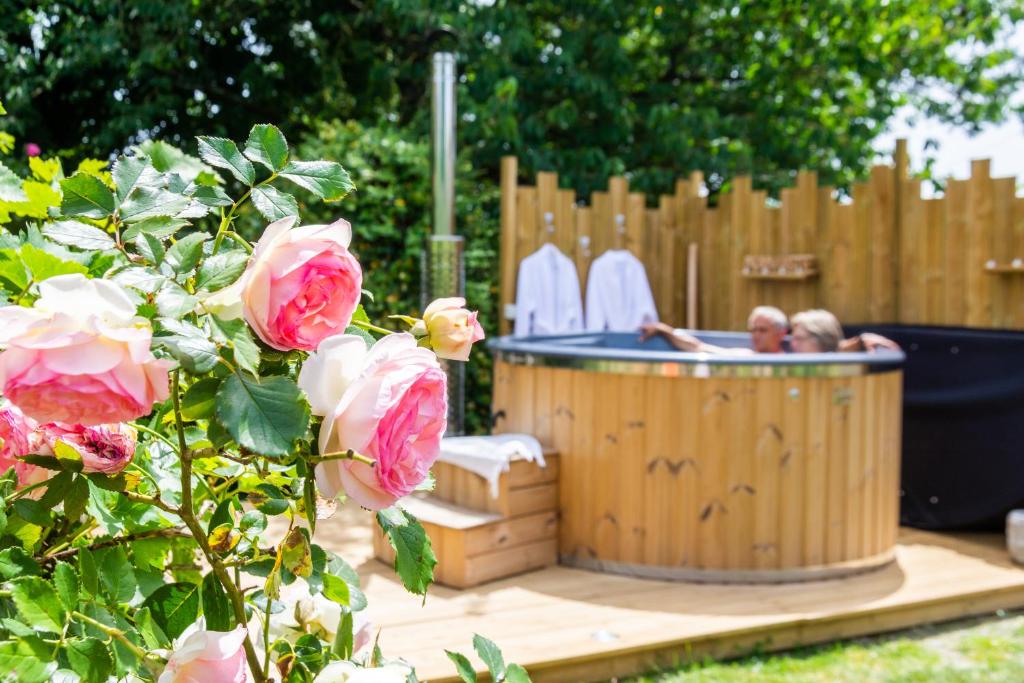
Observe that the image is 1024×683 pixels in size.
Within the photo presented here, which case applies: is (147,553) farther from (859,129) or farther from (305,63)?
(859,129)

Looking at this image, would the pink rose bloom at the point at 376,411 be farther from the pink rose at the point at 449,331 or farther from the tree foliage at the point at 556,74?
the tree foliage at the point at 556,74

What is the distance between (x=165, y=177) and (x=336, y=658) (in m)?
0.36

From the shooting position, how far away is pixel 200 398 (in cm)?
56

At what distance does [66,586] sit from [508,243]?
5937 millimetres

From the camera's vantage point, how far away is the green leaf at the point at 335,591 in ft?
2.73

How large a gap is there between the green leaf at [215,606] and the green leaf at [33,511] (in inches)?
4.6

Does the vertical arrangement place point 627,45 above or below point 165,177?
above

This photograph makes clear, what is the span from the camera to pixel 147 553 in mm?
878

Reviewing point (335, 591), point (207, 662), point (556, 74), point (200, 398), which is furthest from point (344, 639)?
point (556, 74)

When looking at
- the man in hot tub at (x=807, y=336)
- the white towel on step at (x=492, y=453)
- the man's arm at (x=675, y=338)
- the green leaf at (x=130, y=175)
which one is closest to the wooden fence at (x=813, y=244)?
the man in hot tub at (x=807, y=336)

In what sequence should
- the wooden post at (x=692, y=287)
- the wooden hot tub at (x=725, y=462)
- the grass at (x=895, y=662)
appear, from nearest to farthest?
the grass at (x=895, y=662), the wooden hot tub at (x=725, y=462), the wooden post at (x=692, y=287)

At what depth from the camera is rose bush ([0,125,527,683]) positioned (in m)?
0.51

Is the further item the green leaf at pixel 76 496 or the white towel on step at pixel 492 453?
the white towel on step at pixel 492 453

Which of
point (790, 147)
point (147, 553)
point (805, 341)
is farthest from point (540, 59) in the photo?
point (147, 553)
